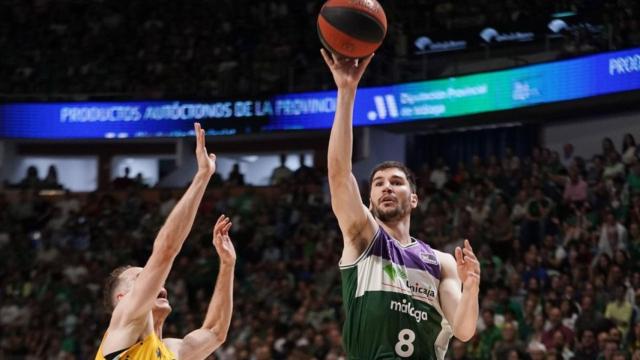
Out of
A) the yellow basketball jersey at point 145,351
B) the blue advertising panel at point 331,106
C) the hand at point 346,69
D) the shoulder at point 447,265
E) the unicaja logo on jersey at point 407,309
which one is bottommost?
the yellow basketball jersey at point 145,351

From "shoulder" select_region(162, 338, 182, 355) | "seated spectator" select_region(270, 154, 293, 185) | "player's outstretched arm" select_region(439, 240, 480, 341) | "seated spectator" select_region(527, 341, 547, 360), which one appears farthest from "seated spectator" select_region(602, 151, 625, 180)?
"shoulder" select_region(162, 338, 182, 355)

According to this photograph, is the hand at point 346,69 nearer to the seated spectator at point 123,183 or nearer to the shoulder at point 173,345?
the shoulder at point 173,345

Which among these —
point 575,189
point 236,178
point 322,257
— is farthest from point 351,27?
point 236,178

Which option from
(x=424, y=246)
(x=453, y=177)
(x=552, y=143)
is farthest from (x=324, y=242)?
(x=424, y=246)

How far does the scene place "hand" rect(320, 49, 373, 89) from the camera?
4.55m

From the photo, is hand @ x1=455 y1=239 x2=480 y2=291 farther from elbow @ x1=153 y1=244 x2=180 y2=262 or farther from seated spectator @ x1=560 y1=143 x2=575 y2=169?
seated spectator @ x1=560 y1=143 x2=575 y2=169

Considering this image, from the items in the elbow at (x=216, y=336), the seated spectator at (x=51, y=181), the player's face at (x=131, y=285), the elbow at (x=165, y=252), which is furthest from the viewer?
the seated spectator at (x=51, y=181)

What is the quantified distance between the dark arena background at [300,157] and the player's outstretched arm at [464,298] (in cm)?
628

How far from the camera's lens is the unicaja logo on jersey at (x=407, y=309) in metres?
4.65

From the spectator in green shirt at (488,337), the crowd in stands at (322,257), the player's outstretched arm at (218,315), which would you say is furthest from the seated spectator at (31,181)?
the player's outstretched arm at (218,315)

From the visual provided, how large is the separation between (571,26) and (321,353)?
7417 mm

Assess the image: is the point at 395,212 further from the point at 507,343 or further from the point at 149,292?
the point at 507,343

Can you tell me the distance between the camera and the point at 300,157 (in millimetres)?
21859

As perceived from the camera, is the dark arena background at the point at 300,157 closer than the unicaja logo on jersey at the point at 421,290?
No
